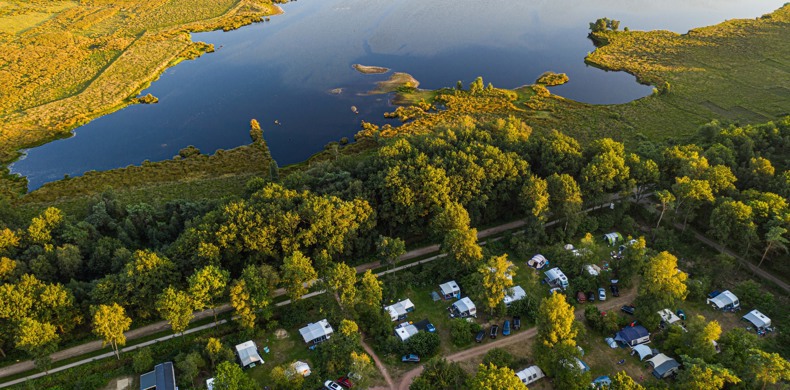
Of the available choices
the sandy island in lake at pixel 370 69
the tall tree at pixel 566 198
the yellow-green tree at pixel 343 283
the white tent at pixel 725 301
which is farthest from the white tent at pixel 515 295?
the sandy island in lake at pixel 370 69

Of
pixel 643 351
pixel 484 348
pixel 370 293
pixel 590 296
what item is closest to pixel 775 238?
pixel 590 296

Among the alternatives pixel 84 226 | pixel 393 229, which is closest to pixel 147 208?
pixel 84 226

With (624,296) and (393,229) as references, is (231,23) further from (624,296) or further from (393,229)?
(624,296)

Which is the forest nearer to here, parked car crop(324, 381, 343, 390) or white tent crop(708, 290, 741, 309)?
white tent crop(708, 290, 741, 309)

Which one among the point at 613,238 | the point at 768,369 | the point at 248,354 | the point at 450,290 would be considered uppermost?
the point at 768,369

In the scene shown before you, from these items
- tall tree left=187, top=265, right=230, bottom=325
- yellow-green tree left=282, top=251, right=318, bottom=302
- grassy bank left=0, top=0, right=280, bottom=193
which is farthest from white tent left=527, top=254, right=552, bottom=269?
grassy bank left=0, top=0, right=280, bottom=193

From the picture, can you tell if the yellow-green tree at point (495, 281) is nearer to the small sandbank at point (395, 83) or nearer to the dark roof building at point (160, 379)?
the dark roof building at point (160, 379)

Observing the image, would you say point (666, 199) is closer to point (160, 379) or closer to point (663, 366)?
point (663, 366)
